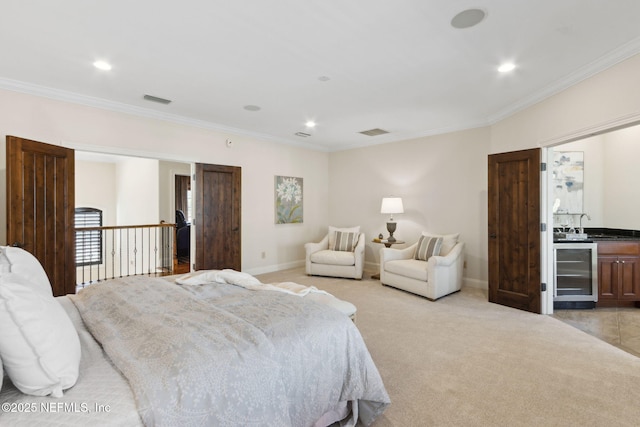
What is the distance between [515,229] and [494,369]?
2.13 meters

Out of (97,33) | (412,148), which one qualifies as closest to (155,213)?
(97,33)

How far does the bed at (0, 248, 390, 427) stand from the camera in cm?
105

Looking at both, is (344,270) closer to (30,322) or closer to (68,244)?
(68,244)

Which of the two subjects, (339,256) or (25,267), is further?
(339,256)

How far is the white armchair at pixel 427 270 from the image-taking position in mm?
4188

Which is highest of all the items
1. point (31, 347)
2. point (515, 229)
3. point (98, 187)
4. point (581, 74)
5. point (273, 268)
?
point (581, 74)

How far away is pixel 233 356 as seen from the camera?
1.28 m

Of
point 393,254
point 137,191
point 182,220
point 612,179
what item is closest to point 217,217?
point 182,220

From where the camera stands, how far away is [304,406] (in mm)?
1470

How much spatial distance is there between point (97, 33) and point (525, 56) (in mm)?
3624

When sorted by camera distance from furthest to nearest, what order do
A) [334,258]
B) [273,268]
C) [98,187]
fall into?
[98,187]
[273,268]
[334,258]

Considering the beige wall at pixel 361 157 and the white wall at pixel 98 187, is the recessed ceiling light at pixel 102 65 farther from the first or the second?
the white wall at pixel 98 187

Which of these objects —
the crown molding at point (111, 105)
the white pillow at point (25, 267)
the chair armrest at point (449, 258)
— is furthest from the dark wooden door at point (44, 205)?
the chair armrest at point (449, 258)

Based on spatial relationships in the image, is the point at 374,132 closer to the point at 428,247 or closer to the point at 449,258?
the point at 428,247
